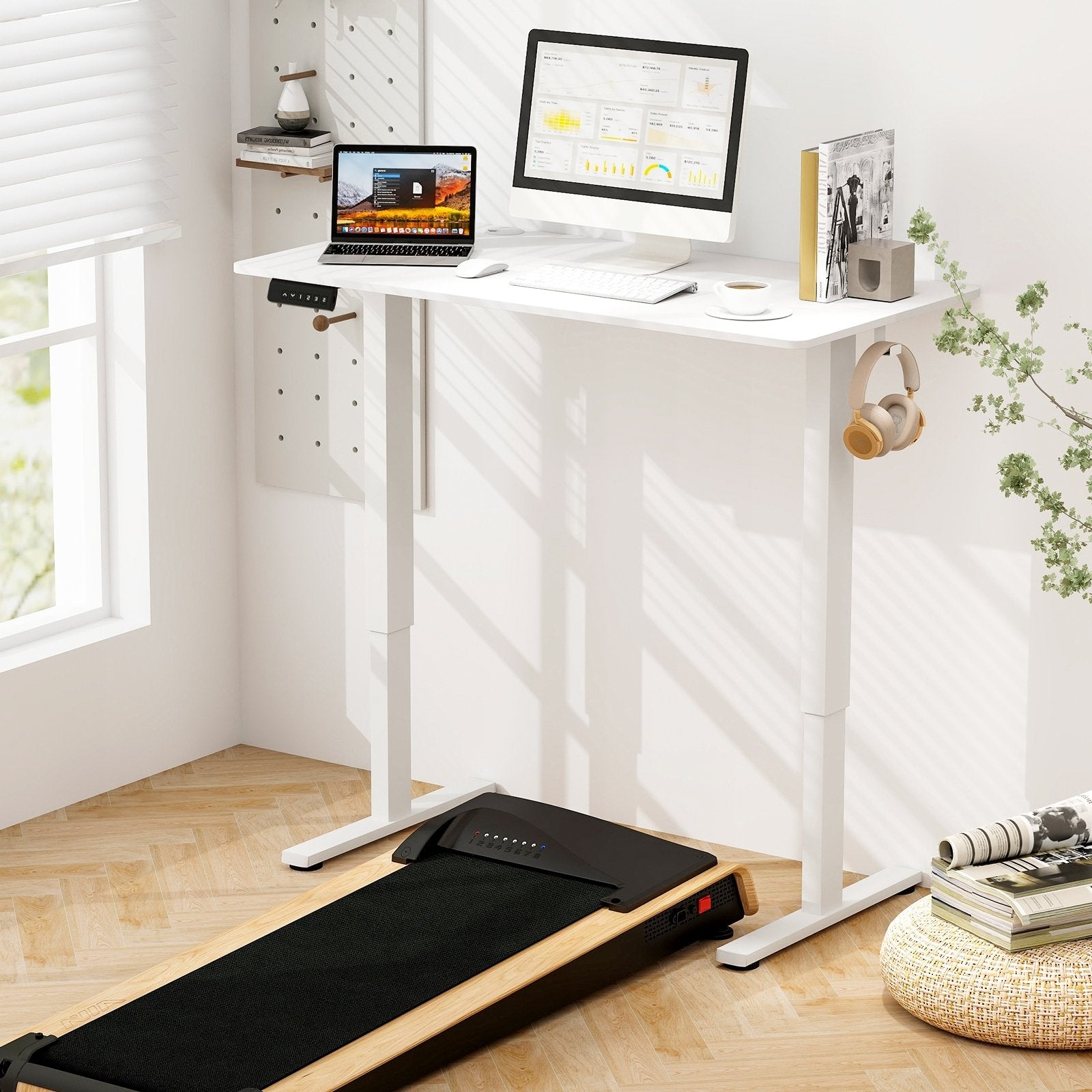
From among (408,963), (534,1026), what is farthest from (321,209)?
(534,1026)

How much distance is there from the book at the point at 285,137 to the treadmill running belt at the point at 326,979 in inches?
66.7

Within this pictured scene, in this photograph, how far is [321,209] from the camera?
4.73 meters

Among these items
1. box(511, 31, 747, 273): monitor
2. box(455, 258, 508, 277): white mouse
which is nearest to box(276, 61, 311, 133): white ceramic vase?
box(511, 31, 747, 273): monitor

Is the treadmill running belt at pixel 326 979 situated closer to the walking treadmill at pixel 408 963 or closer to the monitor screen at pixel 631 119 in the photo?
the walking treadmill at pixel 408 963

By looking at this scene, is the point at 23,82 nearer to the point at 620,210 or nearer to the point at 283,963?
the point at 620,210

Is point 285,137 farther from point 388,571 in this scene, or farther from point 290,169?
point 388,571

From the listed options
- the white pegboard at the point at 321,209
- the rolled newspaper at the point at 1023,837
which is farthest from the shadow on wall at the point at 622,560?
the rolled newspaper at the point at 1023,837

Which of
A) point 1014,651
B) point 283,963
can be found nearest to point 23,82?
point 283,963

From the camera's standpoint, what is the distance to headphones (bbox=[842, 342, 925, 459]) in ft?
12.1

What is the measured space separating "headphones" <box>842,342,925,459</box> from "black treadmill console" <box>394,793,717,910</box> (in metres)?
0.94

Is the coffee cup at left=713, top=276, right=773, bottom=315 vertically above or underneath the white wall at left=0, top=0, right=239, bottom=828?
above

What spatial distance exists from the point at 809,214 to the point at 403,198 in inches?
37.9

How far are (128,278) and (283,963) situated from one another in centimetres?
187

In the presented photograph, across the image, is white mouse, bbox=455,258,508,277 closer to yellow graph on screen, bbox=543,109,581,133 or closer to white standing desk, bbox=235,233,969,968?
white standing desk, bbox=235,233,969,968
